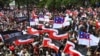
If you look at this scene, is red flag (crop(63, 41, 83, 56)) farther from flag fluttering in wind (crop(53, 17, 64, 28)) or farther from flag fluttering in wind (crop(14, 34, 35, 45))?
flag fluttering in wind (crop(53, 17, 64, 28))

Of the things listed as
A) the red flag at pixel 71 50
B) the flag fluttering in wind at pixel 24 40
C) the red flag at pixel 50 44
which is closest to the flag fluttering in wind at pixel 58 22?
the flag fluttering in wind at pixel 24 40

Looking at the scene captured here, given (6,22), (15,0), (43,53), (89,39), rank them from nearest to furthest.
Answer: (89,39) < (43,53) < (6,22) < (15,0)

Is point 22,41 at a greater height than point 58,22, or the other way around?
point 58,22

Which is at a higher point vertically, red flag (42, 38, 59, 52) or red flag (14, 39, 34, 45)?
red flag (42, 38, 59, 52)

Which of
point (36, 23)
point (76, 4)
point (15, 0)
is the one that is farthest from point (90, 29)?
point (15, 0)

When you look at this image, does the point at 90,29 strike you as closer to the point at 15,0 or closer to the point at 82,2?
the point at 82,2

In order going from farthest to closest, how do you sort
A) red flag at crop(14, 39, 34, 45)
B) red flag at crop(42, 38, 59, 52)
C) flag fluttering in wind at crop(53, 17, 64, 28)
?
flag fluttering in wind at crop(53, 17, 64, 28), red flag at crop(14, 39, 34, 45), red flag at crop(42, 38, 59, 52)

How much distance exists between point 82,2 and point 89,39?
133 feet

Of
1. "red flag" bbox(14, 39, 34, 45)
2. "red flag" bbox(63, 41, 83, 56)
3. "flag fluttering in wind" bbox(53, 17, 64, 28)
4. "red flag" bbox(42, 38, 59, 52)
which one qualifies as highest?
"red flag" bbox(63, 41, 83, 56)

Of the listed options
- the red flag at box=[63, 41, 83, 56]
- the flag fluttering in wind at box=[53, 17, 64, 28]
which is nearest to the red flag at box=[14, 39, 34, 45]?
the flag fluttering in wind at box=[53, 17, 64, 28]

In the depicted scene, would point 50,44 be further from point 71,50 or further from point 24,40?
point 71,50

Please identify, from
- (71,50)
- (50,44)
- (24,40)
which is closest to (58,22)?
(24,40)

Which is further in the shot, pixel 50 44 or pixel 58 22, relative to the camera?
pixel 58 22

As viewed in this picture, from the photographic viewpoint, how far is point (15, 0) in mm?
80562
